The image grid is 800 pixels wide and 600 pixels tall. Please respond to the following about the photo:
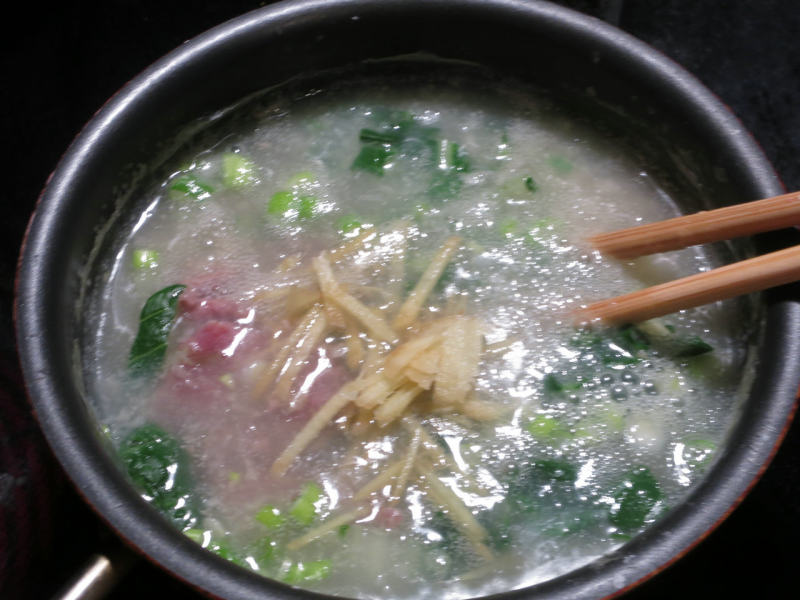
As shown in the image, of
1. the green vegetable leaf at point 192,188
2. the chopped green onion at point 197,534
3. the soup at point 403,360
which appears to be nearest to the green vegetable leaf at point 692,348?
the soup at point 403,360

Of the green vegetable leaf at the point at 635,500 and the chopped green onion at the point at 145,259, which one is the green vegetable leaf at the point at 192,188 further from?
the green vegetable leaf at the point at 635,500

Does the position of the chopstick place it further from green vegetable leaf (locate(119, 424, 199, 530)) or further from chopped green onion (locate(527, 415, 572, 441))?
green vegetable leaf (locate(119, 424, 199, 530))

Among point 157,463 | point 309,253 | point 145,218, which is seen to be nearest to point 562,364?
point 309,253

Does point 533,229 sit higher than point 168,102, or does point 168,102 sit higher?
point 168,102

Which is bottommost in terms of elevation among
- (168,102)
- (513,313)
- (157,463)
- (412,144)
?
(157,463)

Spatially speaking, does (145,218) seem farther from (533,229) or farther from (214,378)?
(533,229)

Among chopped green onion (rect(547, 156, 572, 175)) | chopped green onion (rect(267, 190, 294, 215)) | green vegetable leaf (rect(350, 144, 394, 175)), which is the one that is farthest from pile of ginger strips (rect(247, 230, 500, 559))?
chopped green onion (rect(547, 156, 572, 175))

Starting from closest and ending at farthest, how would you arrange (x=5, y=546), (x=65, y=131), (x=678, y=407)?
(x=678, y=407) → (x=5, y=546) → (x=65, y=131)
